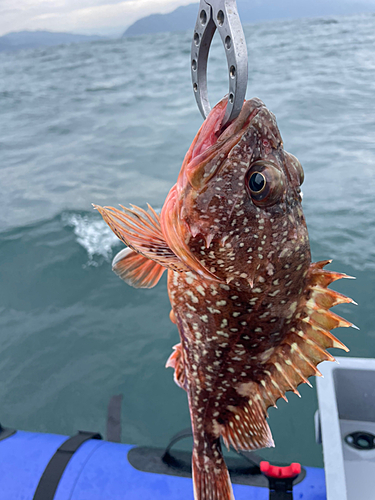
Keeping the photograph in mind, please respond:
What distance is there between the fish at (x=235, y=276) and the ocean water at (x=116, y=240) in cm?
323

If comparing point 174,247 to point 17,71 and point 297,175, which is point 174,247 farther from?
point 17,71

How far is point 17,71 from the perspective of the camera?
30.1 meters

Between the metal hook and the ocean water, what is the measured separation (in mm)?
4685

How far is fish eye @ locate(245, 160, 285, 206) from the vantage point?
1390 mm

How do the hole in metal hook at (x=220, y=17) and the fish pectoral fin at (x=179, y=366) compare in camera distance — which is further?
the fish pectoral fin at (x=179, y=366)

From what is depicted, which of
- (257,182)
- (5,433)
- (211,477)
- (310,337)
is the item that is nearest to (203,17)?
(257,182)

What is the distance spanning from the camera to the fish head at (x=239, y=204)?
135 cm

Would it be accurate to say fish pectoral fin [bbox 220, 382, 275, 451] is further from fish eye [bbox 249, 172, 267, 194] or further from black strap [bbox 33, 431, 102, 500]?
black strap [bbox 33, 431, 102, 500]

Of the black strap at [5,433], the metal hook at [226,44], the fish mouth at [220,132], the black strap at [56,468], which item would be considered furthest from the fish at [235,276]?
the black strap at [5,433]

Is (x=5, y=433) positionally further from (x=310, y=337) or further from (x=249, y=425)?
(x=310, y=337)

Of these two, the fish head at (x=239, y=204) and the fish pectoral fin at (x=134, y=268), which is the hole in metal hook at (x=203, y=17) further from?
the fish pectoral fin at (x=134, y=268)

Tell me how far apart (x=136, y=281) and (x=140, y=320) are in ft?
15.5

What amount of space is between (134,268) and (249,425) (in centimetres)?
95

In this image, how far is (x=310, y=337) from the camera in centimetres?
167
